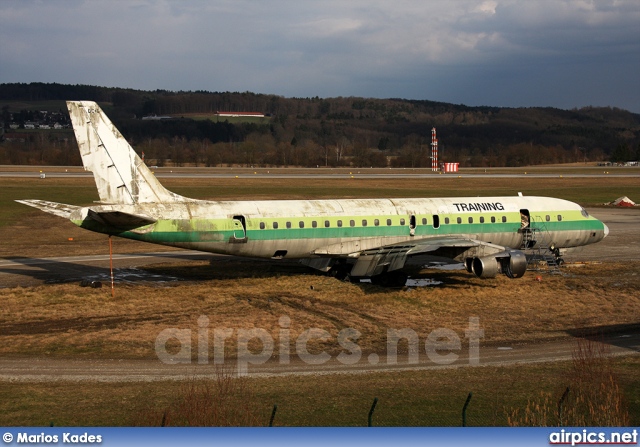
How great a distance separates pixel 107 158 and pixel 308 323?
540 inches

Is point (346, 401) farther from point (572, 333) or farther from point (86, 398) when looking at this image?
point (572, 333)

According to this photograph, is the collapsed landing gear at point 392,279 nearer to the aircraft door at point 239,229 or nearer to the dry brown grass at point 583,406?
the aircraft door at point 239,229

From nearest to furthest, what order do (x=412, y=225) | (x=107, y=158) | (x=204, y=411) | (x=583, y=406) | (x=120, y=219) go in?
(x=204, y=411), (x=583, y=406), (x=120, y=219), (x=107, y=158), (x=412, y=225)

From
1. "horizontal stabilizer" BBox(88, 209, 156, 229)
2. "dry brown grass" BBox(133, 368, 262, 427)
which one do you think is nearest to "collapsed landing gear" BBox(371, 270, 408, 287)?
"horizontal stabilizer" BBox(88, 209, 156, 229)

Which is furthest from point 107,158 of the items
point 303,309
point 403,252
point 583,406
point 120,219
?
point 583,406

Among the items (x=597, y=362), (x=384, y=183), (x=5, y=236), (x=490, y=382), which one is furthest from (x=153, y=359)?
(x=384, y=183)

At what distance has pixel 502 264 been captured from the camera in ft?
123

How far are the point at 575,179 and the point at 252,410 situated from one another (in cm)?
12068

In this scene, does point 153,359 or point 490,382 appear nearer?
point 490,382

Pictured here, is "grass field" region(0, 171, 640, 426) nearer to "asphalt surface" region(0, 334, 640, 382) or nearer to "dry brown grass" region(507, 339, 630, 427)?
"dry brown grass" region(507, 339, 630, 427)

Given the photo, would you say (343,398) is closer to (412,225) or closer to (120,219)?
(120,219)

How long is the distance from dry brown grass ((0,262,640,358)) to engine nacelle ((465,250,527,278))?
4.25ft

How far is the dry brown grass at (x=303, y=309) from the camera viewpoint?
1160 inches

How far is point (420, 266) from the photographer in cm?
4750
